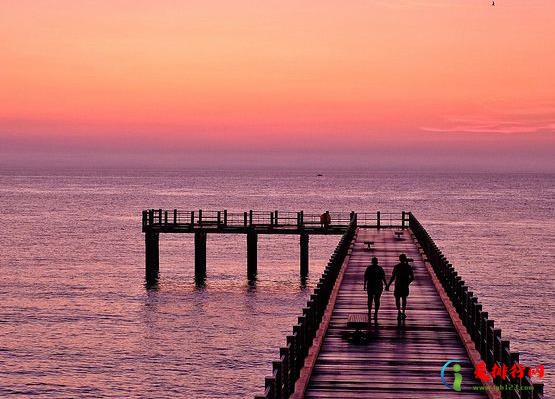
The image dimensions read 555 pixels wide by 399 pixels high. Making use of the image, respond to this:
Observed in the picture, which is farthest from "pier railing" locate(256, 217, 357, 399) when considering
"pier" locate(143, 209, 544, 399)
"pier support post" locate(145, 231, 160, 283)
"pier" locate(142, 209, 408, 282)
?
"pier support post" locate(145, 231, 160, 283)

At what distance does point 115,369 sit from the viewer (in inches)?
1399

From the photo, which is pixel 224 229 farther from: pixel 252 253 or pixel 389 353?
pixel 389 353

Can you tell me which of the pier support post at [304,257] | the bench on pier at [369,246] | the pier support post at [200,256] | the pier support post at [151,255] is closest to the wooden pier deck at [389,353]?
the bench on pier at [369,246]

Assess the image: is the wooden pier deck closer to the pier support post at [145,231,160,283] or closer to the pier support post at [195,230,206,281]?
the pier support post at [195,230,206,281]

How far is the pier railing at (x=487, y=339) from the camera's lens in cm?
1316

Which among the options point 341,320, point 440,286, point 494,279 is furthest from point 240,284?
point 341,320

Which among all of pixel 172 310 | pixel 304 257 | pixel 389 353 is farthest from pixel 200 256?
pixel 389 353

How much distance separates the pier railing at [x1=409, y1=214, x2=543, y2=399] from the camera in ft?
43.2

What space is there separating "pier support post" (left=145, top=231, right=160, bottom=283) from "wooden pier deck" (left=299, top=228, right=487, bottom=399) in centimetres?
3508

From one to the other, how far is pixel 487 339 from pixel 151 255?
47366 millimetres

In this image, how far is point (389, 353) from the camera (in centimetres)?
1830

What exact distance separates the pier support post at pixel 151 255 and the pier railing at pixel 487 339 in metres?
35.5

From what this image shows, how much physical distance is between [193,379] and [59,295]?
2261 cm

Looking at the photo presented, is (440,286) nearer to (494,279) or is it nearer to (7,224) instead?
(494,279)
